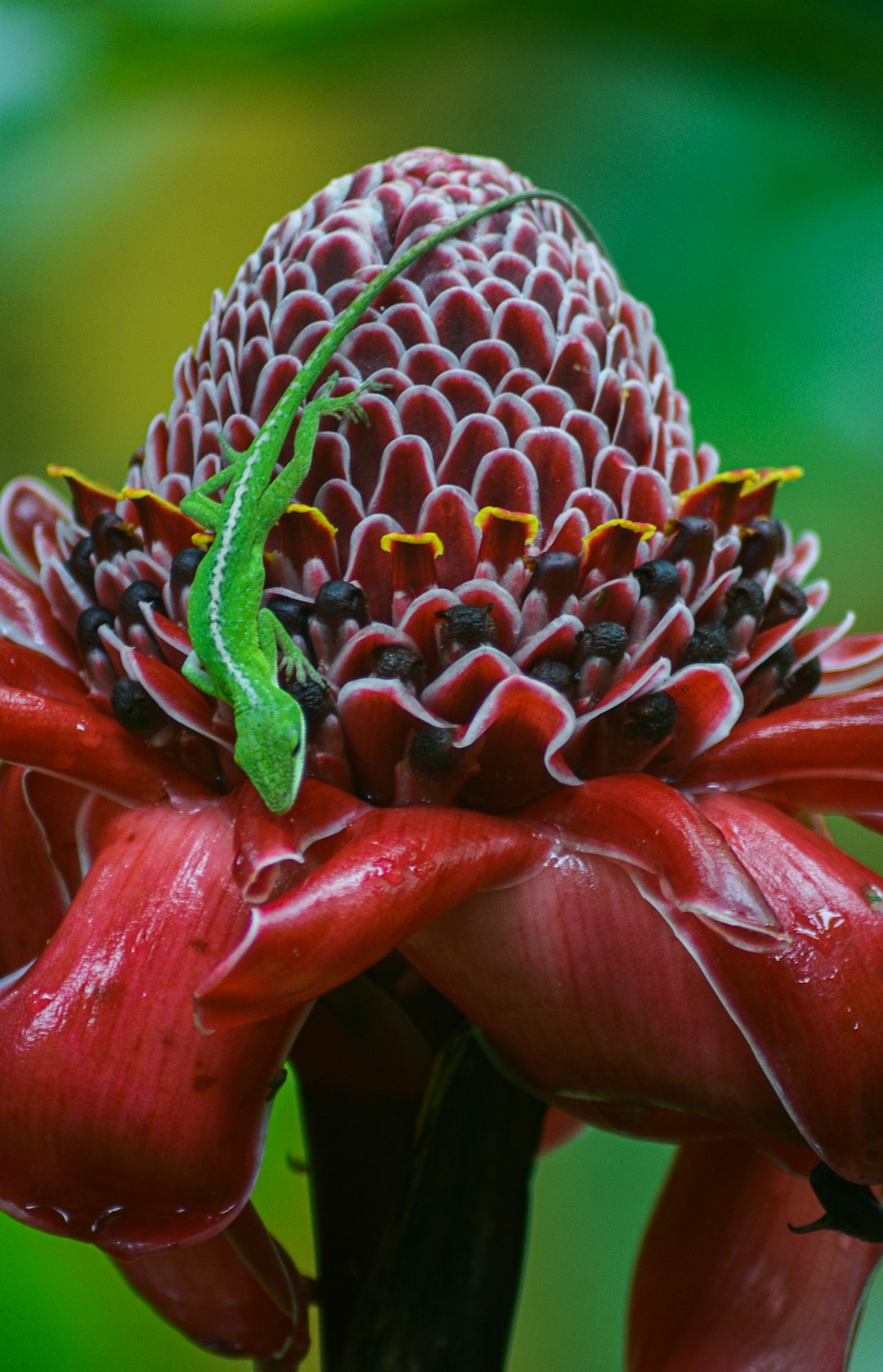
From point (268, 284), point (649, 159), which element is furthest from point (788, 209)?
point (268, 284)

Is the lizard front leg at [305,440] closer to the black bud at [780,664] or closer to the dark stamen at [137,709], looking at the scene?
the dark stamen at [137,709]

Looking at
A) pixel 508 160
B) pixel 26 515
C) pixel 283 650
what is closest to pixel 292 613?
pixel 283 650

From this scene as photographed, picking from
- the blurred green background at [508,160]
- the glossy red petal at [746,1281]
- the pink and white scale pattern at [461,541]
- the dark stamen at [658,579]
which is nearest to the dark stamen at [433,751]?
the pink and white scale pattern at [461,541]

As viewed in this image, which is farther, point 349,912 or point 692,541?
point 692,541

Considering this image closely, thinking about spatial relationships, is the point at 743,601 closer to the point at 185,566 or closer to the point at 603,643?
the point at 603,643

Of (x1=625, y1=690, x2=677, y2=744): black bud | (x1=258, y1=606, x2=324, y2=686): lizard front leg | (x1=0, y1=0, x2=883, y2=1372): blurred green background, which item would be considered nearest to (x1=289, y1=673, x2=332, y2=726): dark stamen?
(x1=258, y1=606, x2=324, y2=686): lizard front leg

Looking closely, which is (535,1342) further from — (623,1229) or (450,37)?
(450,37)

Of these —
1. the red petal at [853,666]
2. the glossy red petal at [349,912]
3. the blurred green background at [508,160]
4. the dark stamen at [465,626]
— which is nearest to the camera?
the glossy red petal at [349,912]

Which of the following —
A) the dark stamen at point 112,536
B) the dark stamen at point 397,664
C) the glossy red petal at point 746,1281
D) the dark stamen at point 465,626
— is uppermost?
the dark stamen at point 112,536
